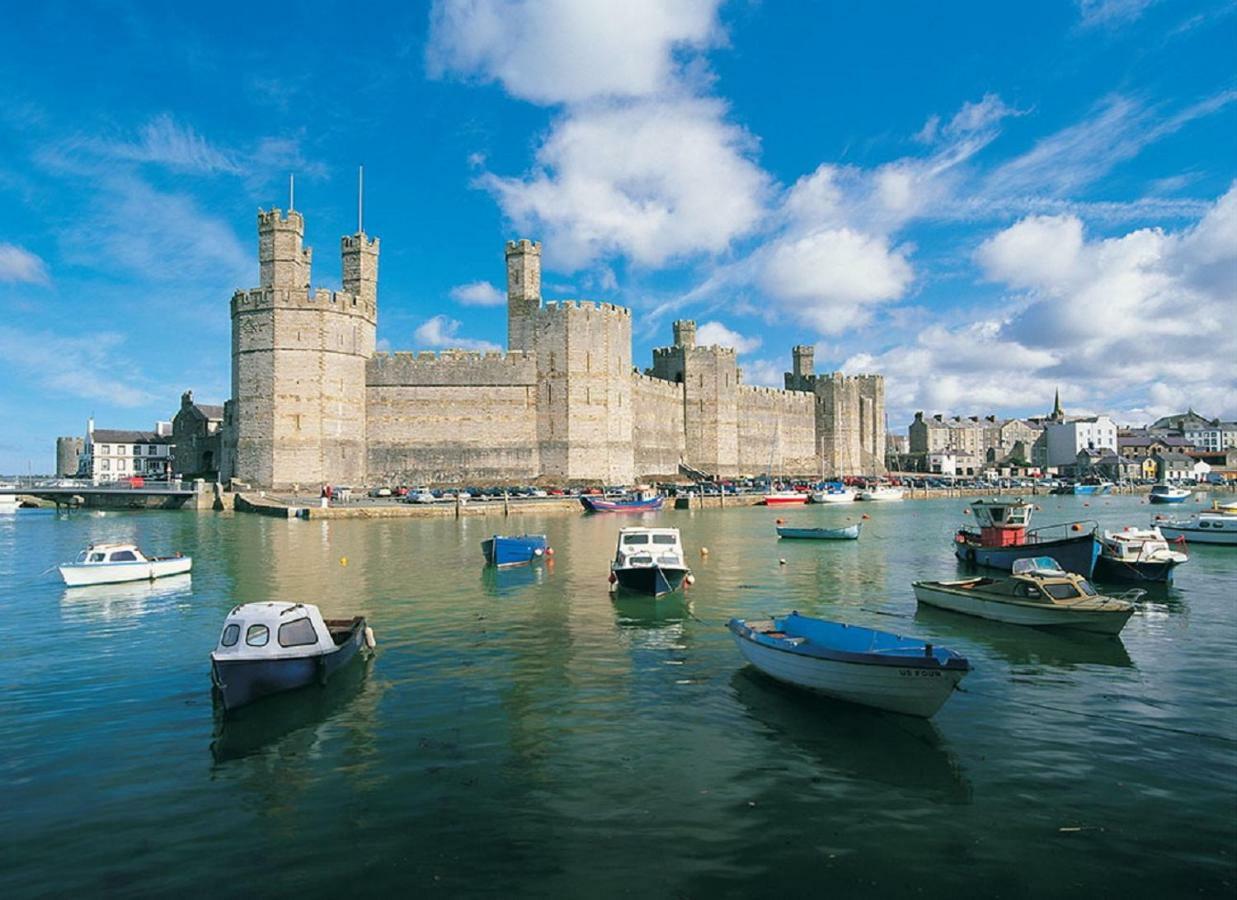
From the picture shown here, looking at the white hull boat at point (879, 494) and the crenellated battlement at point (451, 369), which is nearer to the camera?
the crenellated battlement at point (451, 369)

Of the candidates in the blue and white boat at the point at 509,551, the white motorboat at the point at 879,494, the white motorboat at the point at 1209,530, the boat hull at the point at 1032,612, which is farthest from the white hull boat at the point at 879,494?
the boat hull at the point at 1032,612

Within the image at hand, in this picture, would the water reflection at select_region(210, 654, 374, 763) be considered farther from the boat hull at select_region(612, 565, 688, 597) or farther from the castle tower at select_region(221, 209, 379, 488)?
the castle tower at select_region(221, 209, 379, 488)

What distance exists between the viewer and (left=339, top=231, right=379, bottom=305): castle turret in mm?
58688

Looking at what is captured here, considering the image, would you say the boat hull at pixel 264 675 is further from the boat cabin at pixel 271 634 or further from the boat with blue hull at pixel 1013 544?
the boat with blue hull at pixel 1013 544

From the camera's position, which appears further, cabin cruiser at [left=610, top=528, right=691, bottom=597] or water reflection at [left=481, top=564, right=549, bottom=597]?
water reflection at [left=481, top=564, right=549, bottom=597]

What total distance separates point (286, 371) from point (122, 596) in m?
35.5

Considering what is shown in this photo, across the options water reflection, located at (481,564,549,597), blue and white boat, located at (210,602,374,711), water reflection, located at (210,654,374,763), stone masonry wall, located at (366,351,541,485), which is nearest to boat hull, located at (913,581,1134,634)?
water reflection, located at (481,564,549,597)

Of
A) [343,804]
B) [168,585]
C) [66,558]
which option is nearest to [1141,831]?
[343,804]

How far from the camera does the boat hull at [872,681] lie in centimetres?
943

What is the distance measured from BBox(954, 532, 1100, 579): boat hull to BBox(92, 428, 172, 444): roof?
90.7m

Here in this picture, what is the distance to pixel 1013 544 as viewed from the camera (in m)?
25.3

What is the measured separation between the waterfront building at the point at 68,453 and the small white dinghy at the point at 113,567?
4182 inches

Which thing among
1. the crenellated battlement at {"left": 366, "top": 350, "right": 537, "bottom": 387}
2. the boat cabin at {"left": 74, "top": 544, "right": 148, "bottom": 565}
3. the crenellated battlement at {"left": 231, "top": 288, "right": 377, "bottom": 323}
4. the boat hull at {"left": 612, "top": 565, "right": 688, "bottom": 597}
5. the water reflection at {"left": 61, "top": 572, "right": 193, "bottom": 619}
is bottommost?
the water reflection at {"left": 61, "top": 572, "right": 193, "bottom": 619}

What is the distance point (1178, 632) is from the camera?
15.4 meters
